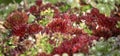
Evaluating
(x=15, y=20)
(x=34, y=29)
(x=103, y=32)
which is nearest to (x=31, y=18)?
(x=15, y=20)

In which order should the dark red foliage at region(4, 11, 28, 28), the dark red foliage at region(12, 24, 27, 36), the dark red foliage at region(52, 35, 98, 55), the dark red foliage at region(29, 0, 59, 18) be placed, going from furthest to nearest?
the dark red foliage at region(29, 0, 59, 18) → the dark red foliage at region(4, 11, 28, 28) → the dark red foliage at region(12, 24, 27, 36) → the dark red foliage at region(52, 35, 98, 55)

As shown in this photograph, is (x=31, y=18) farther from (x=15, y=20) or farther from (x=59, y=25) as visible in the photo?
(x=59, y=25)

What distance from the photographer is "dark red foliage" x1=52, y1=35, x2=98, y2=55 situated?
27.1 ft

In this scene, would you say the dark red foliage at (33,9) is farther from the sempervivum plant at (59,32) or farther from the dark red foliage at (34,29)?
the dark red foliage at (34,29)

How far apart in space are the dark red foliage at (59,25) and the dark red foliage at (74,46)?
0.66 m

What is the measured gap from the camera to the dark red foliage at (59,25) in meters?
9.24

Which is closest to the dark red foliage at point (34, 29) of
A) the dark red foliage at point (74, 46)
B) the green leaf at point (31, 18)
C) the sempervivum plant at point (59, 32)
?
the sempervivum plant at point (59, 32)

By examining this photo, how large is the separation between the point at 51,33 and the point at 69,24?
64 cm

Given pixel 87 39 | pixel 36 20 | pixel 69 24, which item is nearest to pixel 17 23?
pixel 36 20

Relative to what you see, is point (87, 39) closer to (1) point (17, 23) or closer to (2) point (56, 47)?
(2) point (56, 47)

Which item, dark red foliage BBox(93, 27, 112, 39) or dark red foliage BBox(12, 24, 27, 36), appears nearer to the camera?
dark red foliage BBox(12, 24, 27, 36)

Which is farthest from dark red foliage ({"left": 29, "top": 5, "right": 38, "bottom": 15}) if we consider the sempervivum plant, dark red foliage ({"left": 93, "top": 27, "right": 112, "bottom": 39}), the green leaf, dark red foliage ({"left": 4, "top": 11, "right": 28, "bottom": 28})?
dark red foliage ({"left": 93, "top": 27, "right": 112, "bottom": 39})

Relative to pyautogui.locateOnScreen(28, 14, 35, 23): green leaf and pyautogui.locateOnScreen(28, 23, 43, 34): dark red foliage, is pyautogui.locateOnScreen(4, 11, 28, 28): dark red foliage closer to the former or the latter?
pyautogui.locateOnScreen(28, 14, 35, 23): green leaf

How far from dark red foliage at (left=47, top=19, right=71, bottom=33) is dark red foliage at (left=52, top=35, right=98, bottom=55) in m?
0.66
